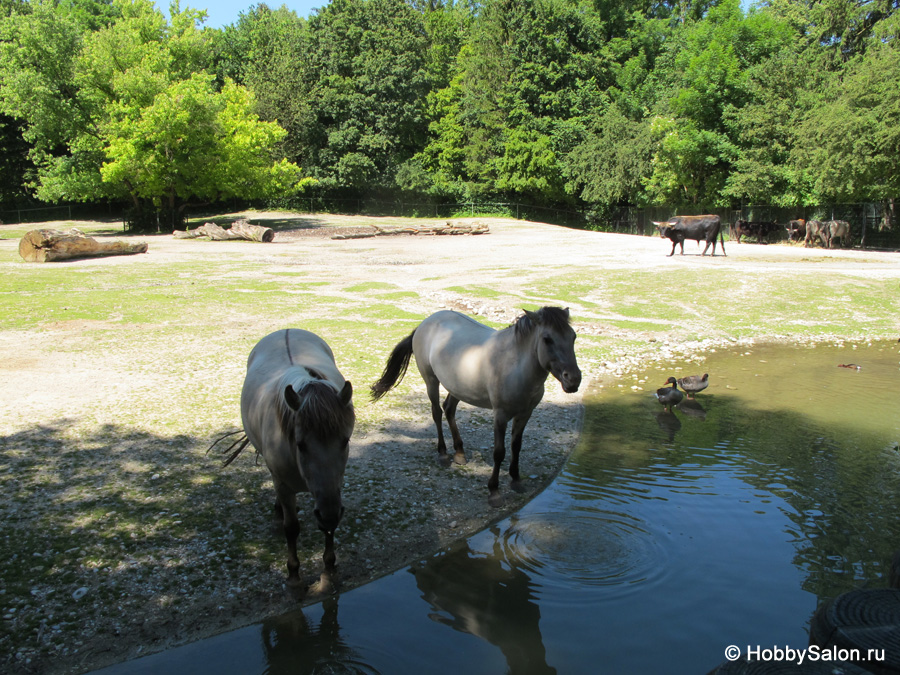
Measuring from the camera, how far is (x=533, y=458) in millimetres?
7410

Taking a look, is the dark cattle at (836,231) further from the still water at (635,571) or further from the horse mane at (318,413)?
the horse mane at (318,413)

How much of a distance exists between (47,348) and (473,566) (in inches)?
392

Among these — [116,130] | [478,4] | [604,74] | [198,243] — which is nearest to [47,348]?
[198,243]

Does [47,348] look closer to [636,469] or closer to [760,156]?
[636,469]

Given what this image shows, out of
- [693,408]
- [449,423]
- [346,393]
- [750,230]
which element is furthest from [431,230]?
[346,393]

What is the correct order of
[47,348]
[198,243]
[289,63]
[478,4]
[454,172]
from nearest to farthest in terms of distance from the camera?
1. [47,348]
2. [198,243]
3. [289,63]
4. [454,172]
5. [478,4]

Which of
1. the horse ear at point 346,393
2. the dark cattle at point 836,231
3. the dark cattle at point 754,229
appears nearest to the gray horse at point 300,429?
the horse ear at point 346,393

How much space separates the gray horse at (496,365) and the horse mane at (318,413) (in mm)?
2125

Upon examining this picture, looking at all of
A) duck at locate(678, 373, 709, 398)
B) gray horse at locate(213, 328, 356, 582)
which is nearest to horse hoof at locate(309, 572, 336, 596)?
gray horse at locate(213, 328, 356, 582)

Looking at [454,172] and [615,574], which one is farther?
[454,172]

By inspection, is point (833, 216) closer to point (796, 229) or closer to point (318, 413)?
point (796, 229)

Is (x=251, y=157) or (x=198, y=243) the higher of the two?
(x=251, y=157)

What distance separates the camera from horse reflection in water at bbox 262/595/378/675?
157 inches

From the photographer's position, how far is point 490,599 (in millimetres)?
4773
